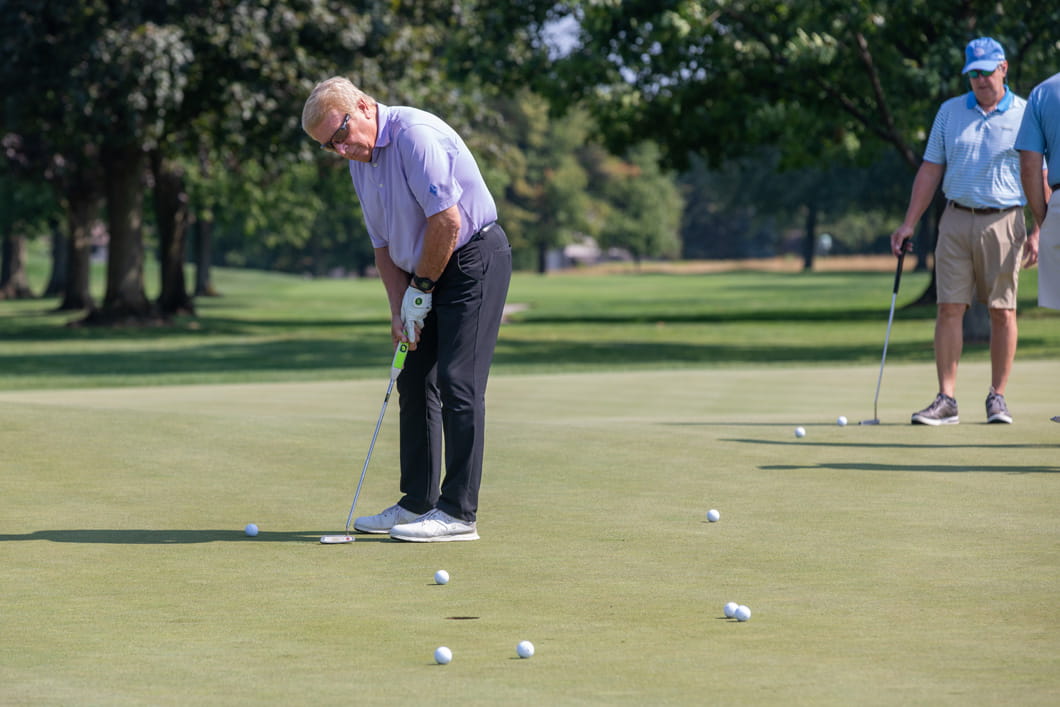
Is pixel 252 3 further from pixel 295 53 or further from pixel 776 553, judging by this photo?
pixel 776 553

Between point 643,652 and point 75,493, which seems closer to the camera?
point 643,652

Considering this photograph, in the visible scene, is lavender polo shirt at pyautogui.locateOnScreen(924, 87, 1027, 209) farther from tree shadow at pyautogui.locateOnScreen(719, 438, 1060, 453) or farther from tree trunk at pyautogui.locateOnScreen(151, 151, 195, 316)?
tree trunk at pyautogui.locateOnScreen(151, 151, 195, 316)

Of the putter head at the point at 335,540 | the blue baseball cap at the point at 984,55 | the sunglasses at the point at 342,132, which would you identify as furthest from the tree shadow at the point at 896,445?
the sunglasses at the point at 342,132

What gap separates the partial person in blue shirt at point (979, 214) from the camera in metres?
9.58

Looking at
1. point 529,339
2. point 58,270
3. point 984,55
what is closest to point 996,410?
point 984,55

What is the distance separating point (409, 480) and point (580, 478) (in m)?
1.41

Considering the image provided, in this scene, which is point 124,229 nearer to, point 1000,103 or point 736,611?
point 1000,103

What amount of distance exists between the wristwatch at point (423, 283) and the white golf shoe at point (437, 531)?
918 millimetres

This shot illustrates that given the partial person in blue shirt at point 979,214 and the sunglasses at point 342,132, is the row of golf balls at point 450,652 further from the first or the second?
the partial person in blue shirt at point 979,214

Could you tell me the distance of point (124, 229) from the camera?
30.9m

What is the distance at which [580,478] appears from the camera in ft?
25.4

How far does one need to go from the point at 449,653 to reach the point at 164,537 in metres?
2.39

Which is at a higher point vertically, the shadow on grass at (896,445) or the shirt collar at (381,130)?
the shirt collar at (381,130)

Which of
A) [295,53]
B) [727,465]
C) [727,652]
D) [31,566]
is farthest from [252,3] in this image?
[727,652]
